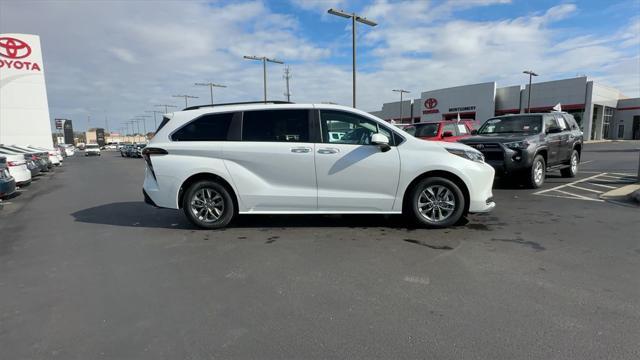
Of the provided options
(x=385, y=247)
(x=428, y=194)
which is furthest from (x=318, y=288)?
(x=428, y=194)

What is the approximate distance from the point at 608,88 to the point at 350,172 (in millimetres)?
56897

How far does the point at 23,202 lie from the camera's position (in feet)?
30.5

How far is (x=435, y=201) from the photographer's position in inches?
218

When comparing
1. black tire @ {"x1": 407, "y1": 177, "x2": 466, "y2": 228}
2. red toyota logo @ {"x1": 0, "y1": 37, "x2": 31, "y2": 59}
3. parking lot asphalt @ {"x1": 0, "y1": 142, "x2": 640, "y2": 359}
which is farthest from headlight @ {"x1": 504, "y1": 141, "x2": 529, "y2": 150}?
red toyota logo @ {"x1": 0, "y1": 37, "x2": 31, "y2": 59}

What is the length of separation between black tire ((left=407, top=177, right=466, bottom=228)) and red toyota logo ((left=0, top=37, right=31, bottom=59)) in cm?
3862

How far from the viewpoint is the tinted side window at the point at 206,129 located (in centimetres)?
570

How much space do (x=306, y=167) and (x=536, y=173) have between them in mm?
6968

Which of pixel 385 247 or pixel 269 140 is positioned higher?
pixel 269 140

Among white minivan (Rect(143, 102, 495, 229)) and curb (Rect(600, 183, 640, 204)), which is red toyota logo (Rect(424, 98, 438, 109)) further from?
white minivan (Rect(143, 102, 495, 229))

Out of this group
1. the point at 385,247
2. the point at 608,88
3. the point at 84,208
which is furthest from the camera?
the point at 608,88

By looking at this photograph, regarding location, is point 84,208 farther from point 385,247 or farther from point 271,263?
point 385,247

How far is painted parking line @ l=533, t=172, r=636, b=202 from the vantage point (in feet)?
27.1

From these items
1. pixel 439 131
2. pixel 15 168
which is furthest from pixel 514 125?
pixel 15 168

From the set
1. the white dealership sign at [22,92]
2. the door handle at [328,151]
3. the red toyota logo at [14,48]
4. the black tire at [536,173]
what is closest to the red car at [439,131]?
the black tire at [536,173]
